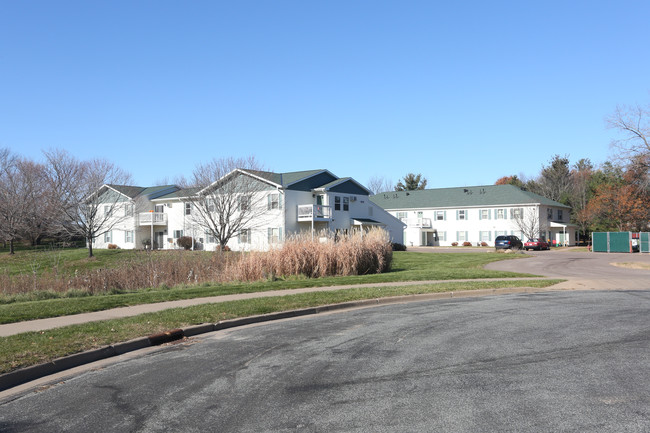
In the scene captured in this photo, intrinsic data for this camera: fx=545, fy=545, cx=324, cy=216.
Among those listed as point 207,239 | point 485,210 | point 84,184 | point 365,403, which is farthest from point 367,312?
point 485,210

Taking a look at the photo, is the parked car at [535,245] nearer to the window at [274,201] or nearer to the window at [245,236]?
the window at [274,201]

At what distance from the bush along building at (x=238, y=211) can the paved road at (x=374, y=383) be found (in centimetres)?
3087

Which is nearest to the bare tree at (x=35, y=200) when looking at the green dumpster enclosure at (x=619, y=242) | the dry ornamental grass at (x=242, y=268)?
the dry ornamental grass at (x=242, y=268)

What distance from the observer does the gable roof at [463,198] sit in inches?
2373

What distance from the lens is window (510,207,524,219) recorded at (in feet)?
191

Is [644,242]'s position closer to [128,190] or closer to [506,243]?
[506,243]

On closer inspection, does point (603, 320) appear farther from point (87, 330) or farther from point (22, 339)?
point (22, 339)

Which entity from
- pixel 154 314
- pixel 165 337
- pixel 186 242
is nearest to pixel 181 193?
pixel 186 242

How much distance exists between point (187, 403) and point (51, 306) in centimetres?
795

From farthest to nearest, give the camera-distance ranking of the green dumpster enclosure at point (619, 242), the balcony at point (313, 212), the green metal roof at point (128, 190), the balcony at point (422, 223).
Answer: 1. the balcony at point (422, 223)
2. the green metal roof at point (128, 190)
3. the balcony at point (313, 212)
4. the green dumpster enclosure at point (619, 242)

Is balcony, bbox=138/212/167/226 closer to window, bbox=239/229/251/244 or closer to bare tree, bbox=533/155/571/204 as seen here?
window, bbox=239/229/251/244

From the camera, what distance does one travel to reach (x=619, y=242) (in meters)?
45.0

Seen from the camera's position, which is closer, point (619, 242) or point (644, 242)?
point (644, 242)

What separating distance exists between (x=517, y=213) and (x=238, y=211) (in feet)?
101
